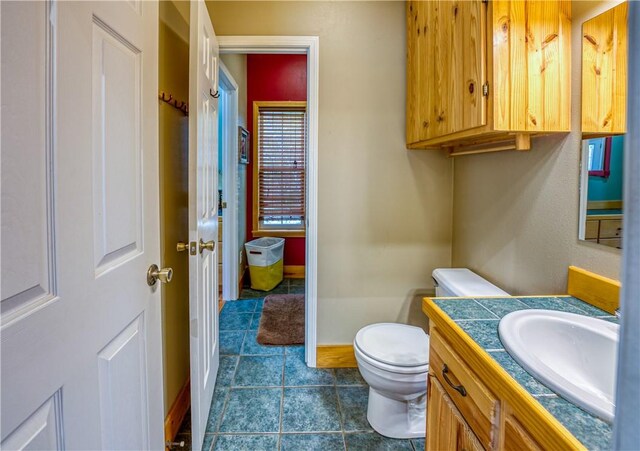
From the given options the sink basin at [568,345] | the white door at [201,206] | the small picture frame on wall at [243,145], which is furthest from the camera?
the small picture frame on wall at [243,145]

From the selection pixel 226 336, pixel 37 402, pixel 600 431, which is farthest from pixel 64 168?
pixel 226 336

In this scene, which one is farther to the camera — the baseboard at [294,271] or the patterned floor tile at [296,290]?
the baseboard at [294,271]

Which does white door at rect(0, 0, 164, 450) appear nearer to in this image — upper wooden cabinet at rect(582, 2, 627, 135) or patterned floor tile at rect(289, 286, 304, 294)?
upper wooden cabinet at rect(582, 2, 627, 135)

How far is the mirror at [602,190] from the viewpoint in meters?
1.01

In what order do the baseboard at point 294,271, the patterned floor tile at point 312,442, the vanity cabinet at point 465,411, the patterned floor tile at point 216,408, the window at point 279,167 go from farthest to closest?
1. the baseboard at point 294,271
2. the window at point 279,167
3. the patterned floor tile at point 216,408
4. the patterned floor tile at point 312,442
5. the vanity cabinet at point 465,411

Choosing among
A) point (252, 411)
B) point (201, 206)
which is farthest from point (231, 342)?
point (201, 206)

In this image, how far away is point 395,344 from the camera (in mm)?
1645

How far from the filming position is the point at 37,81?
0.54 meters

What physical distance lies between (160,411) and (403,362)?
95 centimetres

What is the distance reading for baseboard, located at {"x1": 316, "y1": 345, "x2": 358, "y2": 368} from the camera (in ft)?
7.13

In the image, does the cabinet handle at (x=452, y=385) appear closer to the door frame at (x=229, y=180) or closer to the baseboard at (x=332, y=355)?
the baseboard at (x=332, y=355)

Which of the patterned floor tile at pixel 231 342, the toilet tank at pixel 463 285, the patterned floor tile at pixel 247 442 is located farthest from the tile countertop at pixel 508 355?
the patterned floor tile at pixel 231 342

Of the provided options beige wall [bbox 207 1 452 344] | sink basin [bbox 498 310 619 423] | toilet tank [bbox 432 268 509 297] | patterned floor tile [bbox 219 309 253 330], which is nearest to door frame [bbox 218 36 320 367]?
beige wall [bbox 207 1 452 344]

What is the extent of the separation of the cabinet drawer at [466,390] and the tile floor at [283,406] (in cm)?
78
